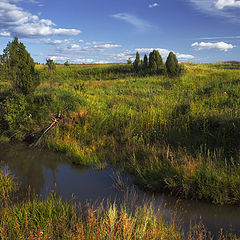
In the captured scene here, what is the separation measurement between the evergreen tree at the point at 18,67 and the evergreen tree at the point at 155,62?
69.1ft

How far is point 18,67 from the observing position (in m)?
10.2

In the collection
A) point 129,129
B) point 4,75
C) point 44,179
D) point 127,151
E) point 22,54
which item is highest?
point 22,54

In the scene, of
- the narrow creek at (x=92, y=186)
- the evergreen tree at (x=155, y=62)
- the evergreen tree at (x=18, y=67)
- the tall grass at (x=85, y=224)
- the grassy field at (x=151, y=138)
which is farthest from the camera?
the evergreen tree at (x=155, y=62)

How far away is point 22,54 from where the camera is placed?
10.2 meters

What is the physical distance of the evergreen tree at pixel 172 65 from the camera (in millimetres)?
24250

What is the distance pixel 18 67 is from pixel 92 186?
7.59 m

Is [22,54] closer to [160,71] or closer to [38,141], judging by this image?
[38,141]

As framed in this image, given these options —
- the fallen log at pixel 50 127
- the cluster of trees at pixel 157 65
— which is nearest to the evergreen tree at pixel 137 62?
the cluster of trees at pixel 157 65

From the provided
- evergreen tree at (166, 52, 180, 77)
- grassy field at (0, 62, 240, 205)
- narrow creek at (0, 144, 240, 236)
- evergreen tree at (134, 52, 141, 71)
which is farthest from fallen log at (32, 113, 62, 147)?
evergreen tree at (134, 52, 141, 71)

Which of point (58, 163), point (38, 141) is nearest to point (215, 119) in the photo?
point (58, 163)

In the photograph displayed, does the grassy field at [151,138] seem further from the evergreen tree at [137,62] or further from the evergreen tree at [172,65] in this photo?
the evergreen tree at [137,62]

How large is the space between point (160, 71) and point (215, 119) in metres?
22.2

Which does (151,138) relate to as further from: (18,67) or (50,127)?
(18,67)

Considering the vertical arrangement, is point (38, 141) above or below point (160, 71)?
below
